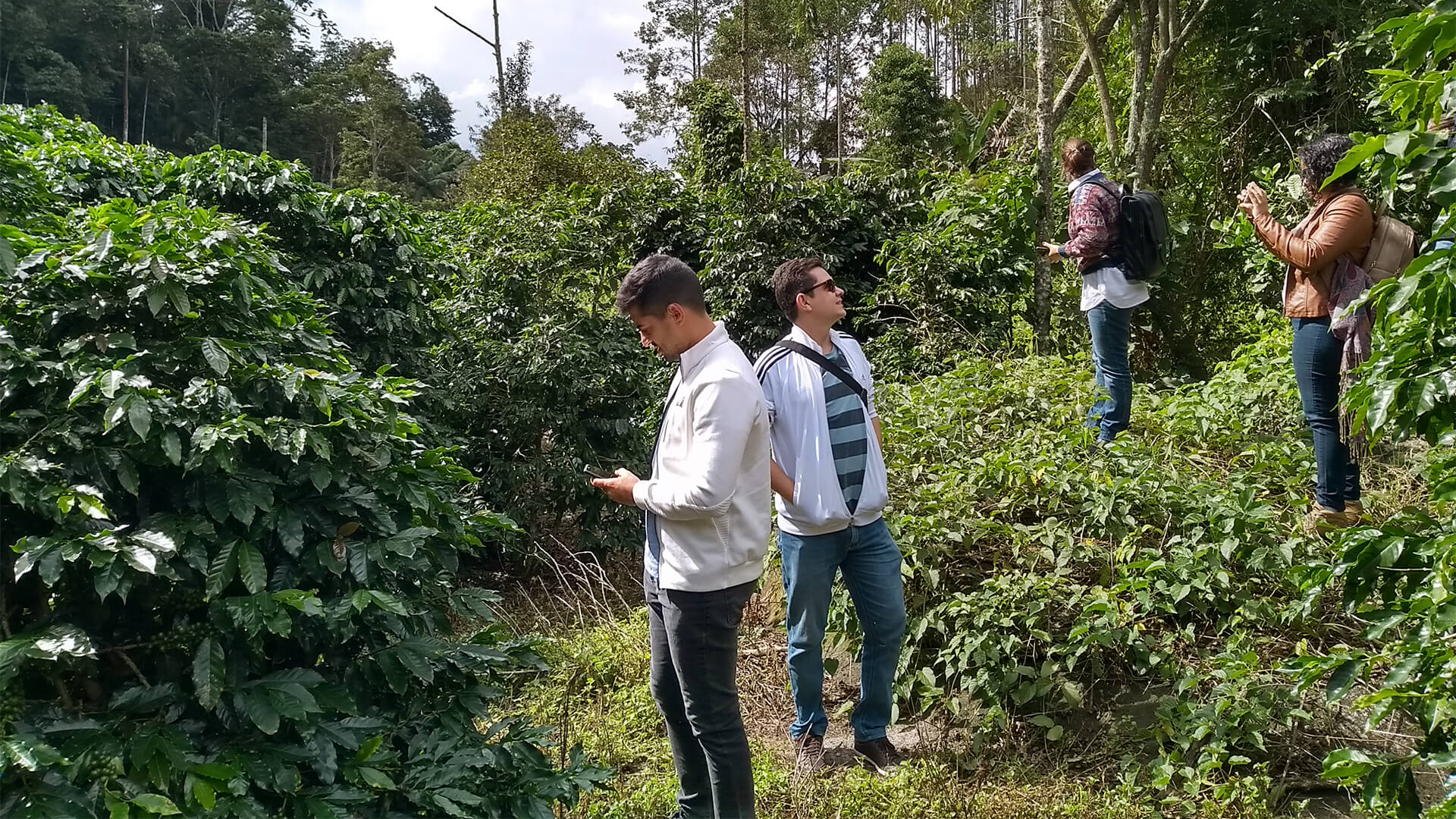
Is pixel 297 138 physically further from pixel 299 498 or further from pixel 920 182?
pixel 299 498

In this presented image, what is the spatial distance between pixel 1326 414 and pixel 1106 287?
124 cm

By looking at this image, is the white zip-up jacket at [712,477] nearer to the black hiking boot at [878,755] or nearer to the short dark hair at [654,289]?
the short dark hair at [654,289]

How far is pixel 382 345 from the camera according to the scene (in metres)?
5.46

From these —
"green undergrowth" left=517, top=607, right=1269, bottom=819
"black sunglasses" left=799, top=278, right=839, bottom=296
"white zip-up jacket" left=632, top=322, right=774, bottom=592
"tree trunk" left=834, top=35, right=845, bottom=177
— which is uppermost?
"tree trunk" left=834, top=35, right=845, bottom=177

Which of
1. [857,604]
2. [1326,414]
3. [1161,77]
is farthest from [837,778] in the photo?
[1161,77]

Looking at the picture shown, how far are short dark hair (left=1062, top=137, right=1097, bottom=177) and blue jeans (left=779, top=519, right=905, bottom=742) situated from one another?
101 inches

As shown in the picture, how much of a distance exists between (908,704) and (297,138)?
5194 cm

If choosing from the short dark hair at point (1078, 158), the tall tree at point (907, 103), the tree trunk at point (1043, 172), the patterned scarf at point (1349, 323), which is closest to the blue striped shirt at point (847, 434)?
the patterned scarf at point (1349, 323)

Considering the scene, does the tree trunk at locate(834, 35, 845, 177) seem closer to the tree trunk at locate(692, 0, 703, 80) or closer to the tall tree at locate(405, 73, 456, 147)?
the tree trunk at locate(692, 0, 703, 80)

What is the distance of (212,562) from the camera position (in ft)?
6.08

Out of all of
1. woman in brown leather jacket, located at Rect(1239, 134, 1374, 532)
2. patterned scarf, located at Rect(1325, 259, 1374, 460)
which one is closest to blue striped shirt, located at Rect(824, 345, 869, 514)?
patterned scarf, located at Rect(1325, 259, 1374, 460)

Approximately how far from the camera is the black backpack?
14.6 ft

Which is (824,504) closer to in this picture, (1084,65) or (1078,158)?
(1078,158)

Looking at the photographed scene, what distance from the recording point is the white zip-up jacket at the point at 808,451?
292 cm
